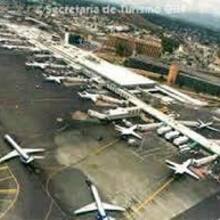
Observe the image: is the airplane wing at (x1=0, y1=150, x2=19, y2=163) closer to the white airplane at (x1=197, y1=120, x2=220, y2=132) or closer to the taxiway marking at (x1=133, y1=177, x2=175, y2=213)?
the taxiway marking at (x1=133, y1=177, x2=175, y2=213)

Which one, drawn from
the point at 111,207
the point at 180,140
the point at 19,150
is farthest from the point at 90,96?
the point at 111,207

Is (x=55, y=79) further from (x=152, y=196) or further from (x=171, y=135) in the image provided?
(x=152, y=196)

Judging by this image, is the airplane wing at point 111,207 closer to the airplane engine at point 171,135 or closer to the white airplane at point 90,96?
the airplane engine at point 171,135

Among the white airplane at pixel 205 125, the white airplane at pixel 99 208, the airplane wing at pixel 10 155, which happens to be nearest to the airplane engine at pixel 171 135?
the white airplane at pixel 205 125

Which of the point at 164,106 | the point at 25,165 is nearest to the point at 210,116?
A: the point at 164,106

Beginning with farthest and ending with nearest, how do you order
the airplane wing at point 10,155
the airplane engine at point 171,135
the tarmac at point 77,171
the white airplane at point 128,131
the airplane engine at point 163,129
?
the airplane engine at point 163,129 < the airplane engine at point 171,135 < the white airplane at point 128,131 < the airplane wing at point 10,155 < the tarmac at point 77,171

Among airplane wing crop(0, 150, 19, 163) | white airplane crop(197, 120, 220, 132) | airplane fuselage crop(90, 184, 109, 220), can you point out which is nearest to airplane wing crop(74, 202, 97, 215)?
airplane fuselage crop(90, 184, 109, 220)
